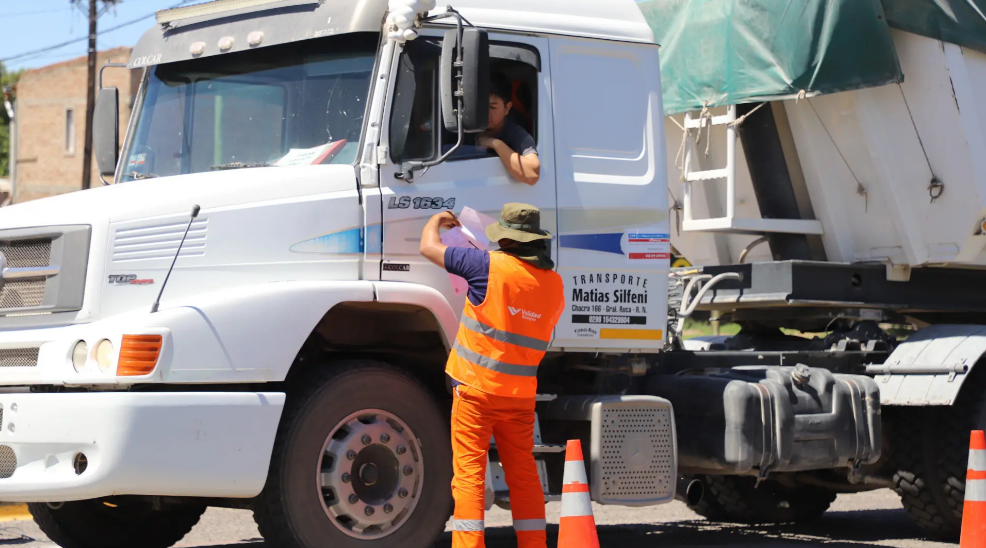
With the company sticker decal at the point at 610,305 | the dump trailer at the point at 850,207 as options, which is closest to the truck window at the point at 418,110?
the company sticker decal at the point at 610,305

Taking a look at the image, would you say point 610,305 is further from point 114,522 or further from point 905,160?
point 114,522

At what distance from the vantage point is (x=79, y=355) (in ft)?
18.1

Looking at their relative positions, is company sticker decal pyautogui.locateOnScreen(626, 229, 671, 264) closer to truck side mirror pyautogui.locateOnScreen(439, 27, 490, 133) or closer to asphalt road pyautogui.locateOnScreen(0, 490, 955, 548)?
truck side mirror pyautogui.locateOnScreen(439, 27, 490, 133)

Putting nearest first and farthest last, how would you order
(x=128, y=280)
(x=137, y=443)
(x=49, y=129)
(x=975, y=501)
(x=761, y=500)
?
(x=137, y=443), (x=128, y=280), (x=975, y=501), (x=761, y=500), (x=49, y=129)

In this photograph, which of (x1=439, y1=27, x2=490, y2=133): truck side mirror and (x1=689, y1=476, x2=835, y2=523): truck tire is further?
(x1=689, y1=476, x2=835, y2=523): truck tire

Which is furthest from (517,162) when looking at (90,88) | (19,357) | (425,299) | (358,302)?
(90,88)

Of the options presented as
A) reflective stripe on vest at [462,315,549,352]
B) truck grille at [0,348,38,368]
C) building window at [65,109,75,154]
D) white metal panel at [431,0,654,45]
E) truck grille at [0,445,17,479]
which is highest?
building window at [65,109,75,154]

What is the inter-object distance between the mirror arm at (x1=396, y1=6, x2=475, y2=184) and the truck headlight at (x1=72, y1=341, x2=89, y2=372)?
164 centimetres

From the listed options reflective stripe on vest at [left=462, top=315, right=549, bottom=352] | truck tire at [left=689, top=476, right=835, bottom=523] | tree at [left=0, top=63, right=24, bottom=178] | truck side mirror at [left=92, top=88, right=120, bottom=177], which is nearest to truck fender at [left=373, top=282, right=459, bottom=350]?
reflective stripe on vest at [left=462, top=315, right=549, bottom=352]

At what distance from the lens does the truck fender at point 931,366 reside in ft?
25.7

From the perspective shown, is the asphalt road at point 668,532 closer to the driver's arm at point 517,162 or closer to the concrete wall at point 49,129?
the driver's arm at point 517,162

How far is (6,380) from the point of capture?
577cm

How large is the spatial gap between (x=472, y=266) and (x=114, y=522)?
2608mm

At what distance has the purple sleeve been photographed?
591 centimetres
